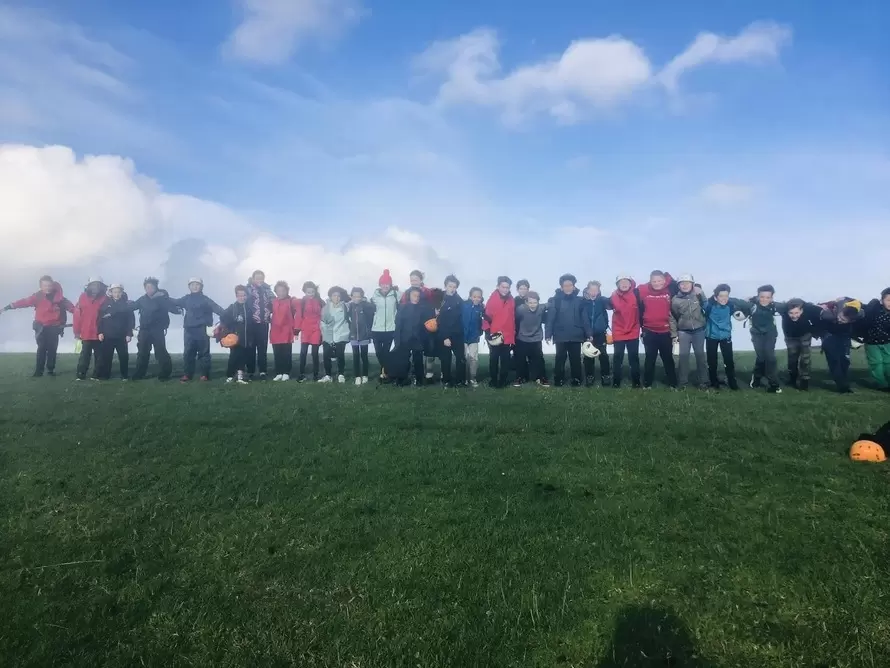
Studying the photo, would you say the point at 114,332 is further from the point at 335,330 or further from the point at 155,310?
the point at 335,330

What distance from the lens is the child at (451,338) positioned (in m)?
16.7

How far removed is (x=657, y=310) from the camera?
16.0 m

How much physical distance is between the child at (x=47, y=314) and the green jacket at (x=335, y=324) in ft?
27.2

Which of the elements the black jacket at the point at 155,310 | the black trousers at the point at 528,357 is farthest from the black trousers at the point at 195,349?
the black trousers at the point at 528,357

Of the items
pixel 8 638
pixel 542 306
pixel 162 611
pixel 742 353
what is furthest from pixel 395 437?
pixel 742 353

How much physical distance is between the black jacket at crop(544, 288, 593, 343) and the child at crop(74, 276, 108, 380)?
1286 centimetres

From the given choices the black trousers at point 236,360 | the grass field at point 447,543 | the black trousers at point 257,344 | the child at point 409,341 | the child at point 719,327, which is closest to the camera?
the grass field at point 447,543

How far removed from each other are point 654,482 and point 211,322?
14.5m

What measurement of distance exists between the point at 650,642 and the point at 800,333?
13220 millimetres

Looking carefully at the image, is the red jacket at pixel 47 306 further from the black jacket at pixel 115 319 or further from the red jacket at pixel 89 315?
the black jacket at pixel 115 319

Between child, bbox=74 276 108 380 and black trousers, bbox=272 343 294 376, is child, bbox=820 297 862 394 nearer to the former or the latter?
black trousers, bbox=272 343 294 376

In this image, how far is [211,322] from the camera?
19.0m

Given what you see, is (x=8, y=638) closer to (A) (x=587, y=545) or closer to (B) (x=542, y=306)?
(A) (x=587, y=545)

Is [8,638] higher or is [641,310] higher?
[641,310]
